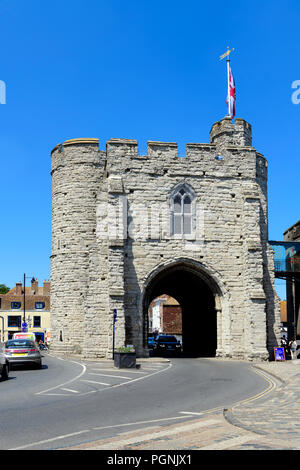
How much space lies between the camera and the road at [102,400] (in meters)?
7.62

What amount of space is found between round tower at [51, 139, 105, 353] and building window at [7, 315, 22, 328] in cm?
3176

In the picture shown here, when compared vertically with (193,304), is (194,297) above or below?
above

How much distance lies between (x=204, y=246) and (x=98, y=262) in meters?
5.75

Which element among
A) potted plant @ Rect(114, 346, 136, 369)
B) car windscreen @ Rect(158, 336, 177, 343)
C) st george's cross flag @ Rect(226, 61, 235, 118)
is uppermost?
st george's cross flag @ Rect(226, 61, 235, 118)

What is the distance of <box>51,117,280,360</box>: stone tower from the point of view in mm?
26391

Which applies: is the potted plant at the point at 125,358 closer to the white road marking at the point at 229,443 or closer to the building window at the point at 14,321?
the white road marking at the point at 229,443

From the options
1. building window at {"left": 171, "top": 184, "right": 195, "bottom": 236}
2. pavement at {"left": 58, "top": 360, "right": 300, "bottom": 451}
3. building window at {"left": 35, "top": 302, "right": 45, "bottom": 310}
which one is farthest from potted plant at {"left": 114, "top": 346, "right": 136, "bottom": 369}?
building window at {"left": 35, "top": 302, "right": 45, "bottom": 310}

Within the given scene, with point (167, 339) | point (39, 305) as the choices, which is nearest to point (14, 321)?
point (39, 305)

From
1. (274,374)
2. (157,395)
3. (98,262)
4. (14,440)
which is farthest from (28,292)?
(14,440)

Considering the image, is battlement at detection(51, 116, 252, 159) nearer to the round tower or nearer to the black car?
the round tower

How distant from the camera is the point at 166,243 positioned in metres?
27.5

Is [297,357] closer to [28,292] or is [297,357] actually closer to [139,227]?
[139,227]

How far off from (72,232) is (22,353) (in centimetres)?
1079

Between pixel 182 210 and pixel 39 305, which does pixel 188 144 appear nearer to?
pixel 182 210
